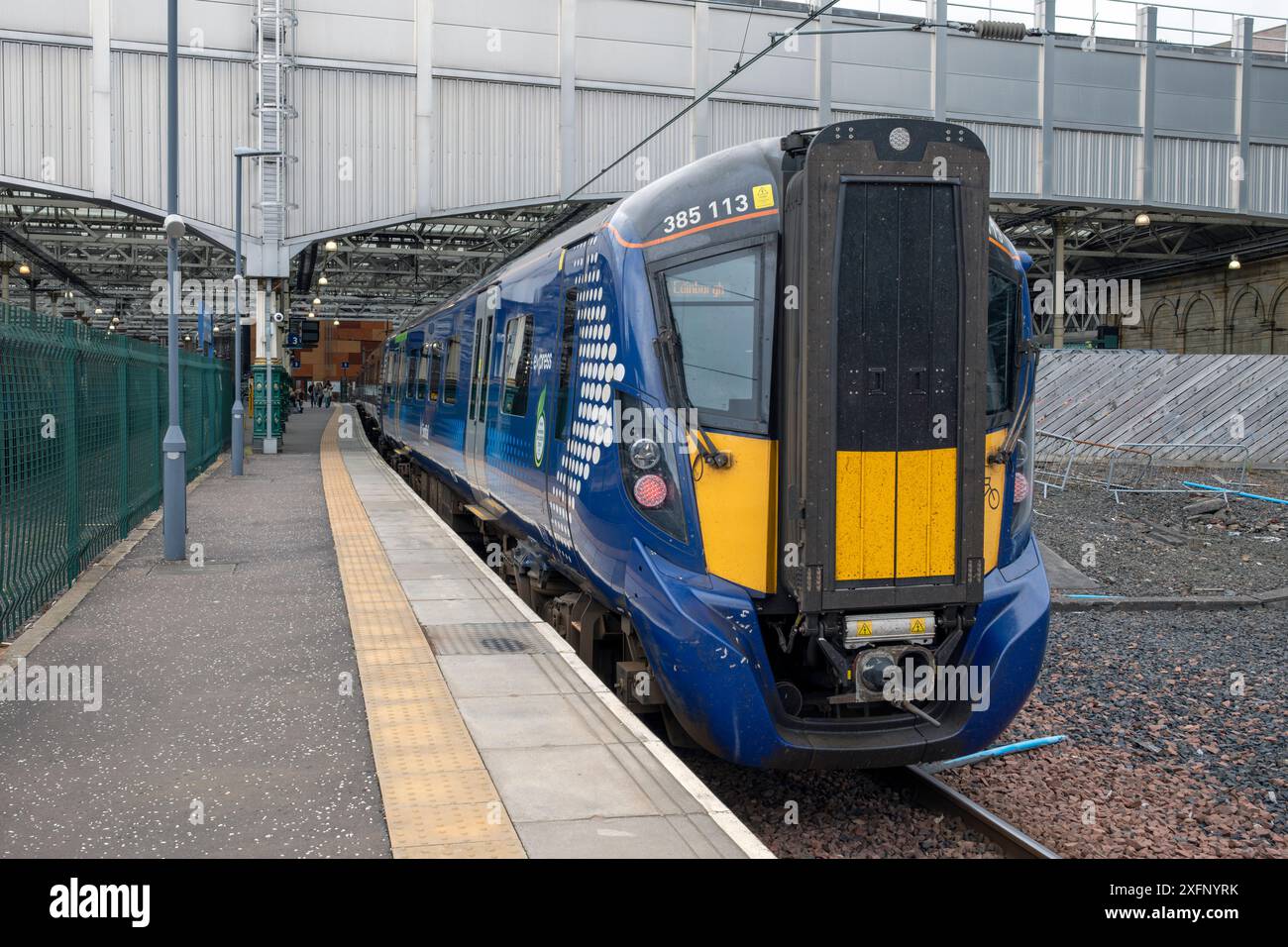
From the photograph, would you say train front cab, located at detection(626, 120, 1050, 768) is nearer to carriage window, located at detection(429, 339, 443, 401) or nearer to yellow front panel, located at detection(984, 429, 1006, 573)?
yellow front panel, located at detection(984, 429, 1006, 573)

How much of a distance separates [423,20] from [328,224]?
4.89m

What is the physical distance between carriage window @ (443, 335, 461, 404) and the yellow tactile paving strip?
408cm

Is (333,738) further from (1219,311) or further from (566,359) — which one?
(1219,311)

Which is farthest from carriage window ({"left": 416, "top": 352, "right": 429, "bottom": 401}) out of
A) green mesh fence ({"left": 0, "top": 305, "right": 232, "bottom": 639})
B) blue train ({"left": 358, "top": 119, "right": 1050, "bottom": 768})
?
blue train ({"left": 358, "top": 119, "right": 1050, "bottom": 768})

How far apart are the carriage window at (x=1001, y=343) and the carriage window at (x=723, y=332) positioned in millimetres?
1229

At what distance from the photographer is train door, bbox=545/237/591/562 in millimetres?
6980

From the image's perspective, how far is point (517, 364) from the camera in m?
9.13

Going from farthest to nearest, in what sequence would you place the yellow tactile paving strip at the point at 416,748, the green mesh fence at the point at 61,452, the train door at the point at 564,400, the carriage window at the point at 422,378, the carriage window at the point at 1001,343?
the carriage window at the point at 422,378
the green mesh fence at the point at 61,452
the train door at the point at 564,400
the carriage window at the point at 1001,343
the yellow tactile paving strip at the point at 416,748

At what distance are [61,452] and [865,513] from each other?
6.70 meters

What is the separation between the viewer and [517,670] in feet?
21.6

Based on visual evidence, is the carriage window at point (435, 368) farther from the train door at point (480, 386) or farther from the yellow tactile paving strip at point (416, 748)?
the yellow tactile paving strip at point (416, 748)

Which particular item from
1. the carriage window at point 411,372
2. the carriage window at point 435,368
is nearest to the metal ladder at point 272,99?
the carriage window at point 411,372

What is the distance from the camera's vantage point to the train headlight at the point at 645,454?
561cm
